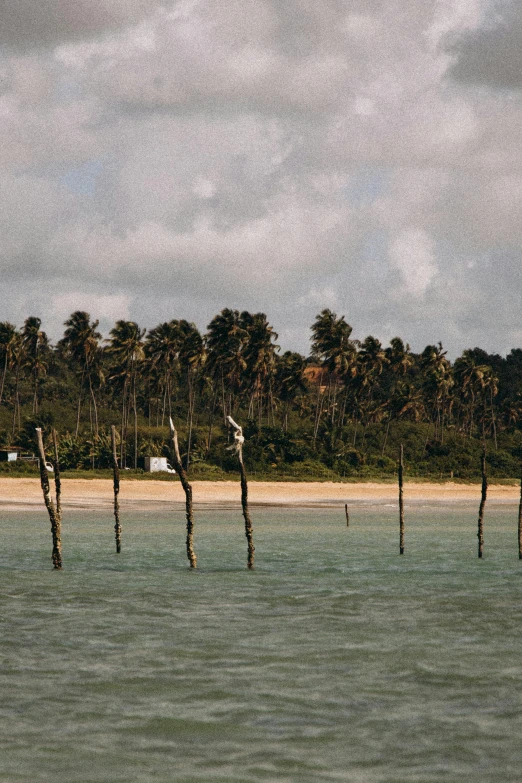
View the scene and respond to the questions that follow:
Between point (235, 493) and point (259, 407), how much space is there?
127 feet

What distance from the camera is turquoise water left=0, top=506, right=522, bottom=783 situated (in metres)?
13.0

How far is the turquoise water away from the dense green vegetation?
5388 cm

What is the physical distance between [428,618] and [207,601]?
6578 millimetres

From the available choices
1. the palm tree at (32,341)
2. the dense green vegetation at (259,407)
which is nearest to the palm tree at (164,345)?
the dense green vegetation at (259,407)

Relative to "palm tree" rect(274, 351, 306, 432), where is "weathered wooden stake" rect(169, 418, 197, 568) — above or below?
below

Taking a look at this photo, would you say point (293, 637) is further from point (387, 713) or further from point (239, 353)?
point (239, 353)

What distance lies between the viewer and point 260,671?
18.4m

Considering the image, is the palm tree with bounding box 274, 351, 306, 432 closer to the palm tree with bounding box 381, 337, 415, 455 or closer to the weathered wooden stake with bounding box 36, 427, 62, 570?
the palm tree with bounding box 381, 337, 415, 455

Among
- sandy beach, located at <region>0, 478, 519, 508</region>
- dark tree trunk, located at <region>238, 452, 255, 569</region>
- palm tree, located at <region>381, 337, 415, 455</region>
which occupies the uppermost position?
palm tree, located at <region>381, 337, 415, 455</region>

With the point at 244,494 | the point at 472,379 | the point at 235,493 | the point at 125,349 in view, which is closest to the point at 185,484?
the point at 244,494

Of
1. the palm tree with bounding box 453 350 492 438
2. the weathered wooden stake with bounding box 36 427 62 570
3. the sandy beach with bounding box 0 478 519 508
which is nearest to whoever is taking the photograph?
the weathered wooden stake with bounding box 36 427 62 570

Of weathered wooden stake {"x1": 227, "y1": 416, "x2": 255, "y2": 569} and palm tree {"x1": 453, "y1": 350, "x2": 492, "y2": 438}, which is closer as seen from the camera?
weathered wooden stake {"x1": 227, "y1": 416, "x2": 255, "y2": 569}

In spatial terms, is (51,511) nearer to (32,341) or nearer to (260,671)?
(260,671)

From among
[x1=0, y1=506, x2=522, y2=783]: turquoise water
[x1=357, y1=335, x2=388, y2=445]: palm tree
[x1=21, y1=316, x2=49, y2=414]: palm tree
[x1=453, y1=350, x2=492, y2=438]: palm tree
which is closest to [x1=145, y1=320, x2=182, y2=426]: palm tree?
[x1=21, y1=316, x2=49, y2=414]: palm tree
